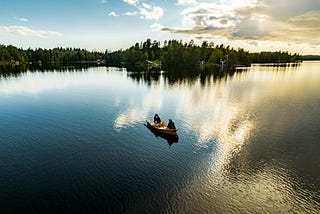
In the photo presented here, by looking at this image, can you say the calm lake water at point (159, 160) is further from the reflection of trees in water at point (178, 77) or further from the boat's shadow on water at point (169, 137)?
the reflection of trees in water at point (178, 77)

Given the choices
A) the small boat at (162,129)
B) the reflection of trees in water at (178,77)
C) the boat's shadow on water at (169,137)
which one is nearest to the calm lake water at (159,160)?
the boat's shadow on water at (169,137)

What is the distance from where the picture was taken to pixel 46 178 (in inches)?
1027

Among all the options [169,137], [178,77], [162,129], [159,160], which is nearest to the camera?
[159,160]

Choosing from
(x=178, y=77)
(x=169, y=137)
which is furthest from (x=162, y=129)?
(x=178, y=77)

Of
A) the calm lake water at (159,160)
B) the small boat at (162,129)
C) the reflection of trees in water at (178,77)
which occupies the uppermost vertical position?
the reflection of trees in water at (178,77)

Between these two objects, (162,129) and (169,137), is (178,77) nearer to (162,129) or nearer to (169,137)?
(162,129)

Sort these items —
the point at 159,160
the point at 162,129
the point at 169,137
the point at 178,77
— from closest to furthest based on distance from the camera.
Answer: the point at 159,160, the point at 169,137, the point at 162,129, the point at 178,77

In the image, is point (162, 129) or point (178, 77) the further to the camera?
point (178, 77)

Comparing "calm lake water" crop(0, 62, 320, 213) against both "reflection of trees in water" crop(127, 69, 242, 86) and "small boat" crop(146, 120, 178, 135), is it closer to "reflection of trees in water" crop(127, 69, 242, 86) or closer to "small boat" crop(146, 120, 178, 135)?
"small boat" crop(146, 120, 178, 135)

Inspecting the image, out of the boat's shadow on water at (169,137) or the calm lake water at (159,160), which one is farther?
the boat's shadow on water at (169,137)

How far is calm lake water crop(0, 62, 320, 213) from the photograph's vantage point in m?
22.2

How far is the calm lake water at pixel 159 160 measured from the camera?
2217cm

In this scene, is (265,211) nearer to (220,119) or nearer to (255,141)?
(255,141)

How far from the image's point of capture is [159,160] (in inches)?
1218
